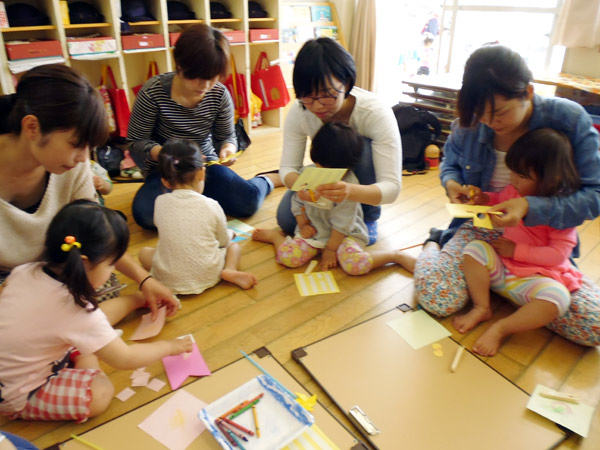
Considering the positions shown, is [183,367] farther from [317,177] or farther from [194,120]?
[194,120]

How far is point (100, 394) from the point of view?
1160mm

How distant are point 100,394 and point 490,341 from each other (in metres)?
1.17

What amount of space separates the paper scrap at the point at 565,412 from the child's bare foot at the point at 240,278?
1005mm

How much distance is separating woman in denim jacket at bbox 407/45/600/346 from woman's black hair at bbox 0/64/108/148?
3.57 ft

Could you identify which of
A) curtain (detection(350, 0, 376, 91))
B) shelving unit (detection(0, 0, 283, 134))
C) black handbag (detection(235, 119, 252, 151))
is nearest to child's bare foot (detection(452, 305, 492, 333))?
black handbag (detection(235, 119, 252, 151))

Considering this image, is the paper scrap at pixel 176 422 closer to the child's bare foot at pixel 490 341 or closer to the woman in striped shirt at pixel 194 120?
the child's bare foot at pixel 490 341

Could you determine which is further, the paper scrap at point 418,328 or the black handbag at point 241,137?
the black handbag at point 241,137

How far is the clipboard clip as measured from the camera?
1.13 m

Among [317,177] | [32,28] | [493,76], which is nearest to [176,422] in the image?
[317,177]

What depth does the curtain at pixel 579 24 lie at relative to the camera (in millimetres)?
2791

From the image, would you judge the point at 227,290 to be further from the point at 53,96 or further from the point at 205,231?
the point at 53,96

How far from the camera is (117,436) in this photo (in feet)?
3.62

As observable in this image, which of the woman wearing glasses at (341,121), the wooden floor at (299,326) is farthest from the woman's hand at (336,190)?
the wooden floor at (299,326)

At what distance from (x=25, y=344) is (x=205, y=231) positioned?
2.40 ft
